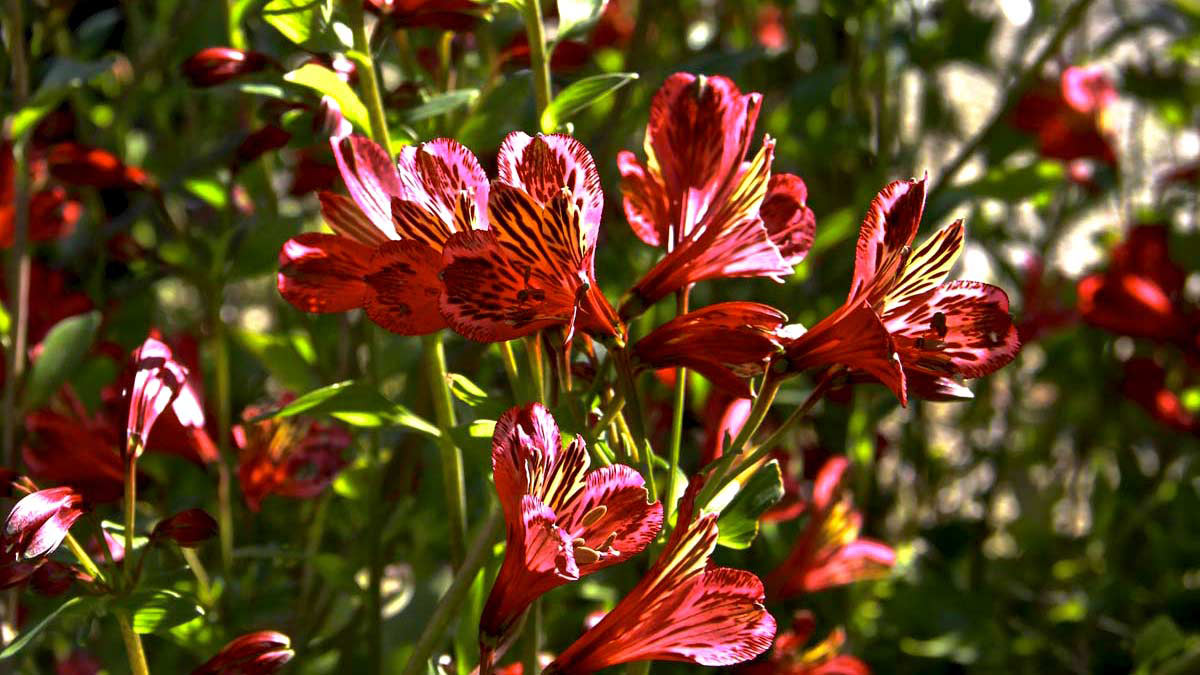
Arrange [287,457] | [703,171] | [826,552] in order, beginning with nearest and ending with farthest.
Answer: [703,171], [287,457], [826,552]

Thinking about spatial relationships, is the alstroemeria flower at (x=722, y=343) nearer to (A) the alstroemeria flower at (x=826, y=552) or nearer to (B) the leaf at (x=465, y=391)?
(B) the leaf at (x=465, y=391)

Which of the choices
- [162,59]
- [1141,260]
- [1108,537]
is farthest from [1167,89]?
[162,59]

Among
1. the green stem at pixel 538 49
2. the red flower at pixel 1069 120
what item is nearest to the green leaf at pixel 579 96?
the green stem at pixel 538 49

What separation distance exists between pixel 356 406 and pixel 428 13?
22 cm

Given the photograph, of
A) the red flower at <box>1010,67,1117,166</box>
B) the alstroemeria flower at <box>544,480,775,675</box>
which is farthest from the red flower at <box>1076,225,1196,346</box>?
the alstroemeria flower at <box>544,480,775,675</box>

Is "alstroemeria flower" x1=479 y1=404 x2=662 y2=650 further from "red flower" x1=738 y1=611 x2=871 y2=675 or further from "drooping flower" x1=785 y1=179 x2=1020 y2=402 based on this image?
"red flower" x1=738 y1=611 x2=871 y2=675

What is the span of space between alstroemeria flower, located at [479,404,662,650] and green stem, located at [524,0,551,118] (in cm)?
21

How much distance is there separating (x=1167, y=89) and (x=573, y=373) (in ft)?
4.67

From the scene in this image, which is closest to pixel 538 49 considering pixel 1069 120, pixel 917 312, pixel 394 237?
pixel 394 237

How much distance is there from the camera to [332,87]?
2.13 feet

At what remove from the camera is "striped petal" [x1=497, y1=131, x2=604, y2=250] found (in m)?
0.55

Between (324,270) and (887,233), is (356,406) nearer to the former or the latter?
(324,270)

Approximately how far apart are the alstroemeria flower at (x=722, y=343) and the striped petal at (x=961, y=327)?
0.19ft

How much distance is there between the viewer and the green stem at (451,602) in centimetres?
62
